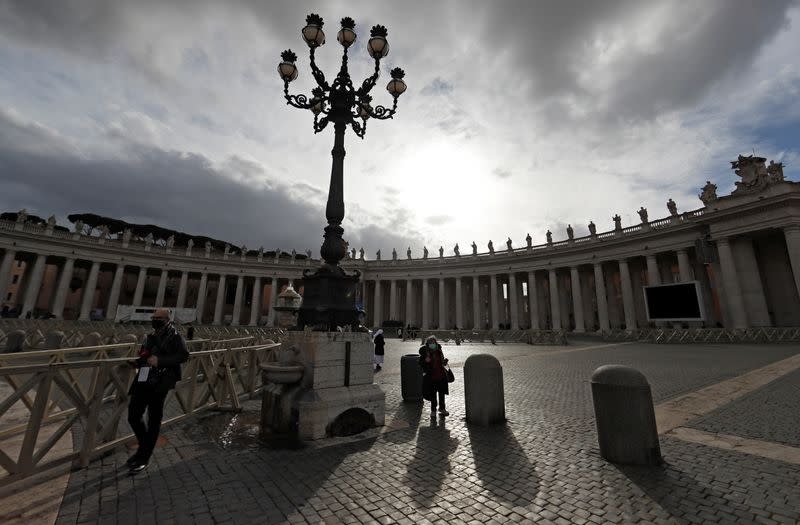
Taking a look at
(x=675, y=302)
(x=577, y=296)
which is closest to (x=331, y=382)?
(x=675, y=302)

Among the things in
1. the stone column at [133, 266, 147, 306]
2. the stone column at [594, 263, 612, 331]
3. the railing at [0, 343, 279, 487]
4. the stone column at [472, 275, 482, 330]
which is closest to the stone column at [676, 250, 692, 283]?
the stone column at [594, 263, 612, 331]

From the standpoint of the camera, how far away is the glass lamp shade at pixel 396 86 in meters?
9.87

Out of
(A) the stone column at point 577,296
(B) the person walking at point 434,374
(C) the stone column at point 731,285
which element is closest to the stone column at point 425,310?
(A) the stone column at point 577,296

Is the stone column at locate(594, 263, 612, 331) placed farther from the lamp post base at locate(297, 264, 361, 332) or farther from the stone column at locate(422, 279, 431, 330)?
the lamp post base at locate(297, 264, 361, 332)

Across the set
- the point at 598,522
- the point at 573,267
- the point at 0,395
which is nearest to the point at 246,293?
the point at 573,267

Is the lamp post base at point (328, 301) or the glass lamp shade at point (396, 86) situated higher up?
the glass lamp shade at point (396, 86)

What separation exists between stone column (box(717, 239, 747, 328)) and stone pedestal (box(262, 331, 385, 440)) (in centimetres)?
3989

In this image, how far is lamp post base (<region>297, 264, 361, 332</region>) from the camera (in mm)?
6879

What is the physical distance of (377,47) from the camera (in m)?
8.91

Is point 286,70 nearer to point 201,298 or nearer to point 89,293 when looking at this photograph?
point 201,298

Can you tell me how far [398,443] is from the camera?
224 inches

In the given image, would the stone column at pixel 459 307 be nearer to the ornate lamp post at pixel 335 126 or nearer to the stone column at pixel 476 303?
the stone column at pixel 476 303

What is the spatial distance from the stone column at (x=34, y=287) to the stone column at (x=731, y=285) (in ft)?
258

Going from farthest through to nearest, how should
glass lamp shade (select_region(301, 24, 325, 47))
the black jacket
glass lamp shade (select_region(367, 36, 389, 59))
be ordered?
glass lamp shade (select_region(367, 36, 389, 59)) → glass lamp shade (select_region(301, 24, 325, 47)) → the black jacket
